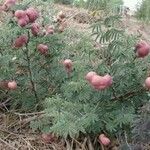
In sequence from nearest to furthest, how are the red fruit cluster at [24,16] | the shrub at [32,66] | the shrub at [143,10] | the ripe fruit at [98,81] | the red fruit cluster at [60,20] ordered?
the ripe fruit at [98,81] < the red fruit cluster at [24,16] < the shrub at [32,66] < the red fruit cluster at [60,20] < the shrub at [143,10]

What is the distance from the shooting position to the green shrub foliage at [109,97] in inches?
113

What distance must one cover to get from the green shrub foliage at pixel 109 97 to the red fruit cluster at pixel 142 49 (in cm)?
6

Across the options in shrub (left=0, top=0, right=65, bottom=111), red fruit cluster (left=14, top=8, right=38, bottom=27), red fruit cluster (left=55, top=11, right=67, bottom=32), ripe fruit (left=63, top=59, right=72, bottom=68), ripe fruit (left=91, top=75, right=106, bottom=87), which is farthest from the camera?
red fruit cluster (left=55, top=11, right=67, bottom=32)

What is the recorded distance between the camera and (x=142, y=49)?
2.83 meters

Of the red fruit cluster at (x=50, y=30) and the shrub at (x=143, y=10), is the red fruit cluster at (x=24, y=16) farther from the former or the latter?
the shrub at (x=143, y=10)

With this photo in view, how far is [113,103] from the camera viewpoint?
116 inches

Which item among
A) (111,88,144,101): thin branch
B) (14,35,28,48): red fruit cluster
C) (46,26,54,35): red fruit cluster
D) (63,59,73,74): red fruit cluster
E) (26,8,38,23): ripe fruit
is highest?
(26,8,38,23): ripe fruit

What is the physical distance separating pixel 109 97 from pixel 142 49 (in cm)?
33

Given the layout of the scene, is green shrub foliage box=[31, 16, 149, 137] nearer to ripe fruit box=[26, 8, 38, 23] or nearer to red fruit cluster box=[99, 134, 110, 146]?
red fruit cluster box=[99, 134, 110, 146]

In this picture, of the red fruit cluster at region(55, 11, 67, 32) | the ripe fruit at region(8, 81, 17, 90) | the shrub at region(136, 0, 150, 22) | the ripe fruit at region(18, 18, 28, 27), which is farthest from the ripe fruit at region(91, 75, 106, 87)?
the shrub at region(136, 0, 150, 22)

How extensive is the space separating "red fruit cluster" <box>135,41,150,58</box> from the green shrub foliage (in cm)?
6

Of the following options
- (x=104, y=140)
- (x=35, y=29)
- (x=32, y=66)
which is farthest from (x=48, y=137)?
(x=35, y=29)

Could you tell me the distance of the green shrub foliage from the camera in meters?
2.88

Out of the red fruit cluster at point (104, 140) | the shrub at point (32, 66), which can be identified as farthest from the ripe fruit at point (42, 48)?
the red fruit cluster at point (104, 140)
